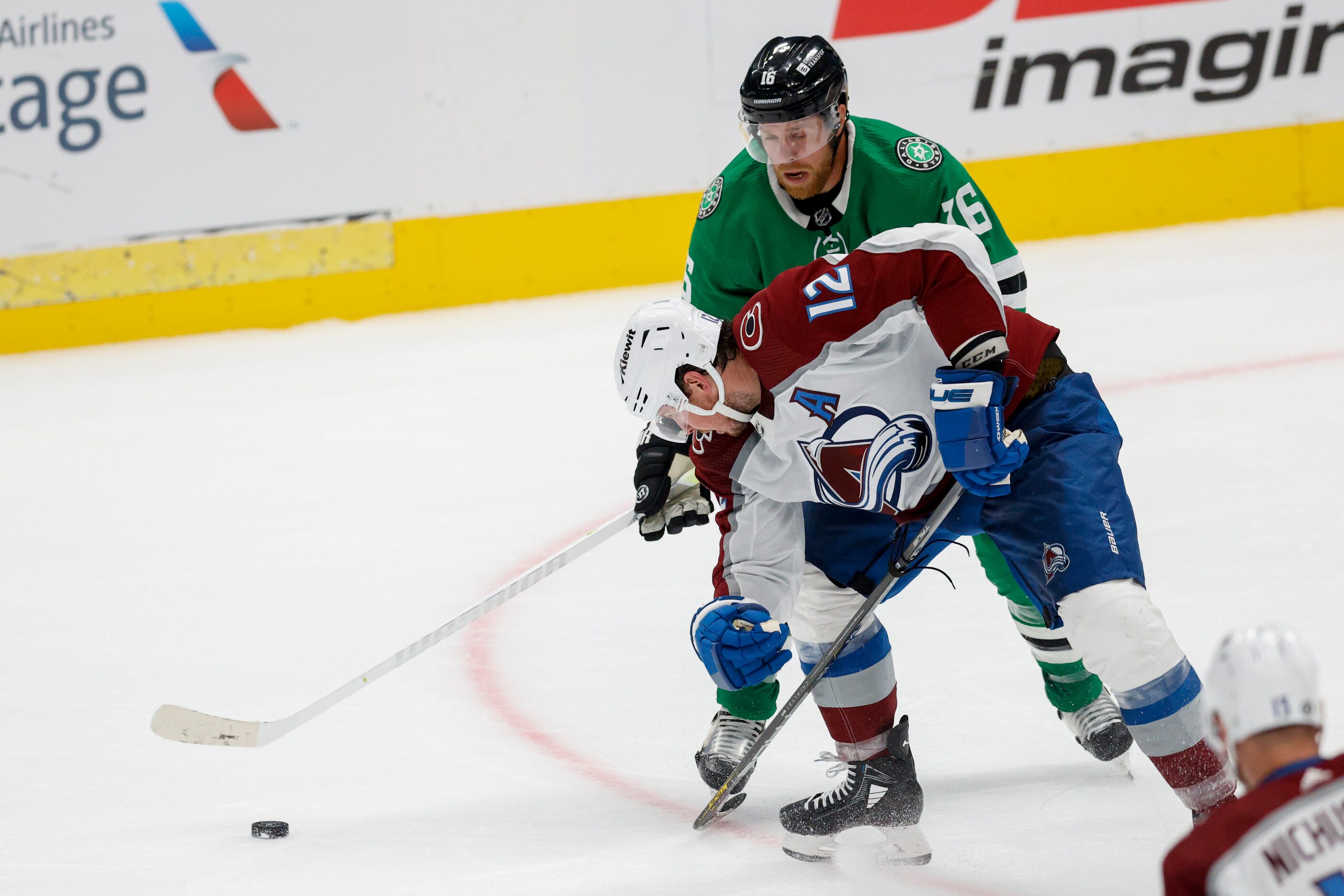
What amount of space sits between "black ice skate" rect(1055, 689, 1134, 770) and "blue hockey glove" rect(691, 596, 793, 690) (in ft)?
2.34

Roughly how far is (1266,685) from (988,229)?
1.58 meters

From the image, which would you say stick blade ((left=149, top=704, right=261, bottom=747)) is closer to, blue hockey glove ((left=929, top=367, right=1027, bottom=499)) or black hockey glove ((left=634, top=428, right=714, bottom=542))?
black hockey glove ((left=634, top=428, right=714, bottom=542))

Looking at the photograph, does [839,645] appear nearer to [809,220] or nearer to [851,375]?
[851,375]

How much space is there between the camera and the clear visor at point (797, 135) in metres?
2.74

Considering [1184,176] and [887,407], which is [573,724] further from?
[1184,176]

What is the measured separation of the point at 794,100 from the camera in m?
2.71

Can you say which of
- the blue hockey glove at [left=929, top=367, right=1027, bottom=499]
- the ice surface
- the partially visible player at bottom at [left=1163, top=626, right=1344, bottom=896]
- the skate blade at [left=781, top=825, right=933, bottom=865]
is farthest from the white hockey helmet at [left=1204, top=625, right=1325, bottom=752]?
the skate blade at [left=781, top=825, right=933, bottom=865]

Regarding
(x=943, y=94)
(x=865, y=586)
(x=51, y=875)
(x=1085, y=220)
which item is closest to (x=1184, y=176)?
(x=1085, y=220)

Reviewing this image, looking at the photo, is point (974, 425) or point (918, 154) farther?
point (918, 154)

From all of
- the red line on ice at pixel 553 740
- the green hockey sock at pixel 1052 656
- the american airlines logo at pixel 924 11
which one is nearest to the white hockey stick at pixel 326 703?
the red line on ice at pixel 553 740

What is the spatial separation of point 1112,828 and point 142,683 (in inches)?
80.9

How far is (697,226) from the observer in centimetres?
294

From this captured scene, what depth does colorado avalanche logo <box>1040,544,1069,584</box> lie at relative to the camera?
2283 millimetres

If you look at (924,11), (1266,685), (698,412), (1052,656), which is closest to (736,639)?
(698,412)
